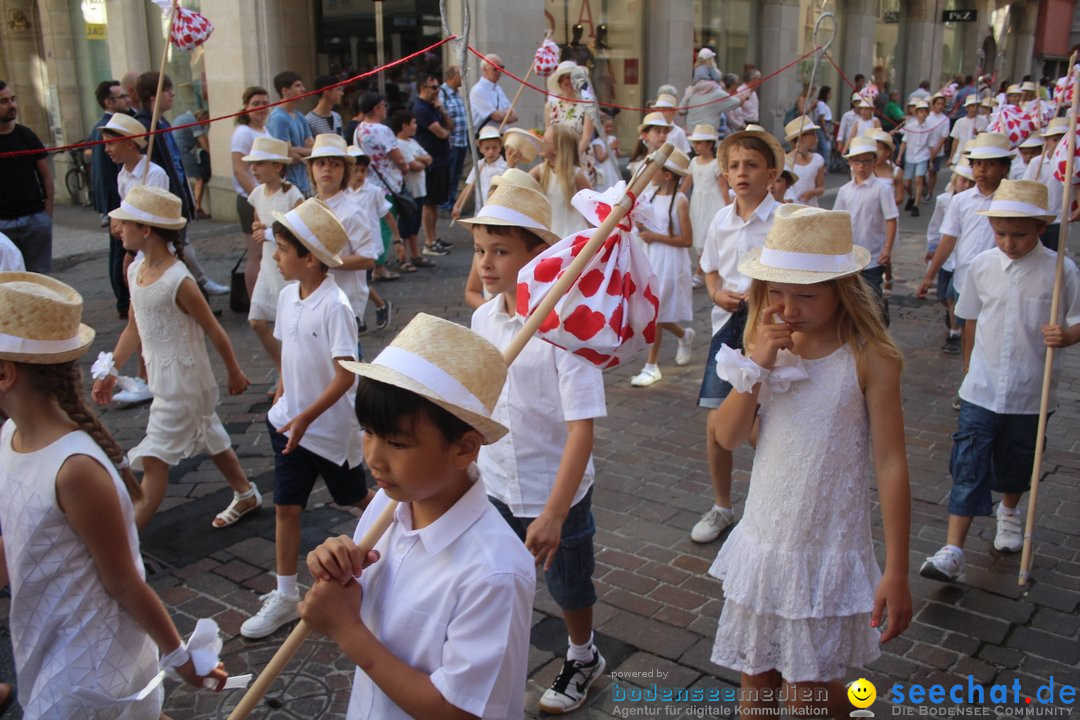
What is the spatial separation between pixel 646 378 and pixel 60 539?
567 centimetres

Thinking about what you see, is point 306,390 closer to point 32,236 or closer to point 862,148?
point 32,236

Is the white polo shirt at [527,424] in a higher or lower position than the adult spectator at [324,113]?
lower

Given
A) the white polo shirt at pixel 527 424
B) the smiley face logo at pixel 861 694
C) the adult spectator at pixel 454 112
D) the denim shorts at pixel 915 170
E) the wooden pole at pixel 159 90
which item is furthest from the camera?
the denim shorts at pixel 915 170

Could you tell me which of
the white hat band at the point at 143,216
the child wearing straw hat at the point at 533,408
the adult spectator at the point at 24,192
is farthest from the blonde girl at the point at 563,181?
the child wearing straw hat at the point at 533,408

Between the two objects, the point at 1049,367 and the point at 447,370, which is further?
the point at 1049,367

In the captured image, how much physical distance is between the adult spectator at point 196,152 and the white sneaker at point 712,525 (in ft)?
42.4

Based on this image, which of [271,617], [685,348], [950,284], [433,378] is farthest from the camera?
[950,284]

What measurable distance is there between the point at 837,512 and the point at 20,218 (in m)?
7.61

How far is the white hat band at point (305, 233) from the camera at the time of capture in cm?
439

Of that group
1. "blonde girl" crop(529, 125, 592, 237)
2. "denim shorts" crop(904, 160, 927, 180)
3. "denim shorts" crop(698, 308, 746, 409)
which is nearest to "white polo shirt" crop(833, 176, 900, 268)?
"blonde girl" crop(529, 125, 592, 237)

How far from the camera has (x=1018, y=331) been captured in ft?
15.6

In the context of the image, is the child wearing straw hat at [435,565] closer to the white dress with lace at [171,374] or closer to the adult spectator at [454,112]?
the white dress with lace at [171,374]

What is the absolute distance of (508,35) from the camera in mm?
15562

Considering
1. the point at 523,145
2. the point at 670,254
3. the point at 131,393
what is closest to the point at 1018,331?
the point at 670,254
